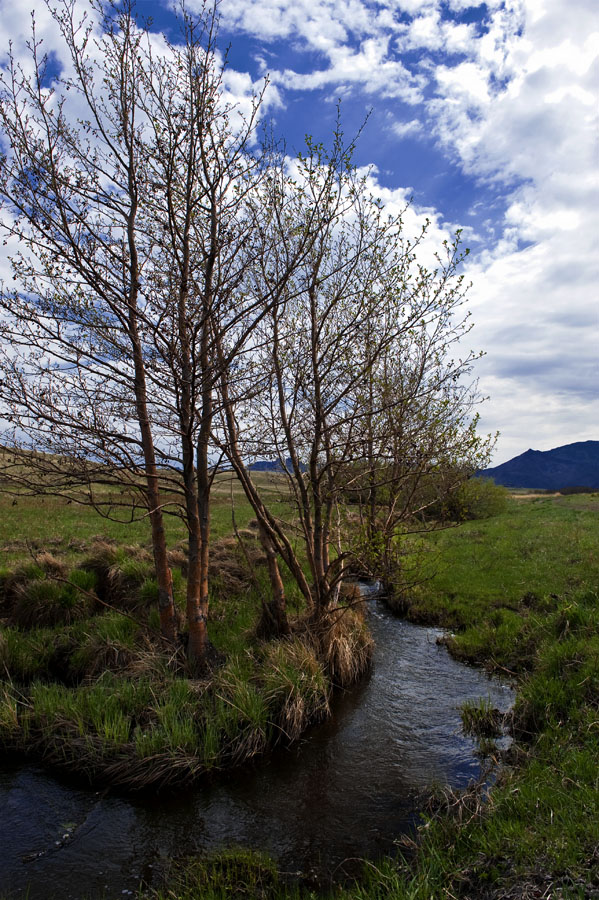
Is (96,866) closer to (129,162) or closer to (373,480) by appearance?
(373,480)

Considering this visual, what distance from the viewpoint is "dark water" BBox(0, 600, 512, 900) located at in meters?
5.26

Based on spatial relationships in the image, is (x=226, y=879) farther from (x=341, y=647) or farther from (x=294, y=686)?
(x=341, y=647)

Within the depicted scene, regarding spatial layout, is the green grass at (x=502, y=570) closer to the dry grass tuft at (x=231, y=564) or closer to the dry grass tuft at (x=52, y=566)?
the dry grass tuft at (x=231, y=564)

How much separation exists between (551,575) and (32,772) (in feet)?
42.7

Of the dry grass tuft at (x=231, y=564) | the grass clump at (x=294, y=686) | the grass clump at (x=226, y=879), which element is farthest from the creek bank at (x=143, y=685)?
the grass clump at (x=226, y=879)

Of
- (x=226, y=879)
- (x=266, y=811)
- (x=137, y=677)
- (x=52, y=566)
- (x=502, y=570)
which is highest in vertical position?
(x=52, y=566)

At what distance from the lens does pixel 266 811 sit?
6.17 m

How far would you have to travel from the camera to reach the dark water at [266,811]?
5.26 meters

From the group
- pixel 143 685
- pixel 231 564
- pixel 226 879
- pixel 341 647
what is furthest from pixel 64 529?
pixel 226 879

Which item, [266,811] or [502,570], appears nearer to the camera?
[266,811]

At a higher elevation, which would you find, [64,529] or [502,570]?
[64,529]

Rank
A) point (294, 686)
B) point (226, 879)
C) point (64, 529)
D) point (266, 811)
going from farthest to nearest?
point (64, 529)
point (294, 686)
point (266, 811)
point (226, 879)

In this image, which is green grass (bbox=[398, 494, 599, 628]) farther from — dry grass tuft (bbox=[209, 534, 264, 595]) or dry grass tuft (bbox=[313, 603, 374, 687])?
dry grass tuft (bbox=[209, 534, 264, 595])

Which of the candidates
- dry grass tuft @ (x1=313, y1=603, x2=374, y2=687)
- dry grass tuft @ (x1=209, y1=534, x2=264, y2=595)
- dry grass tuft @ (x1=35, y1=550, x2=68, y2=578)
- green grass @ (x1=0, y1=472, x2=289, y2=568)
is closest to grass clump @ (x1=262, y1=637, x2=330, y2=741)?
dry grass tuft @ (x1=313, y1=603, x2=374, y2=687)
